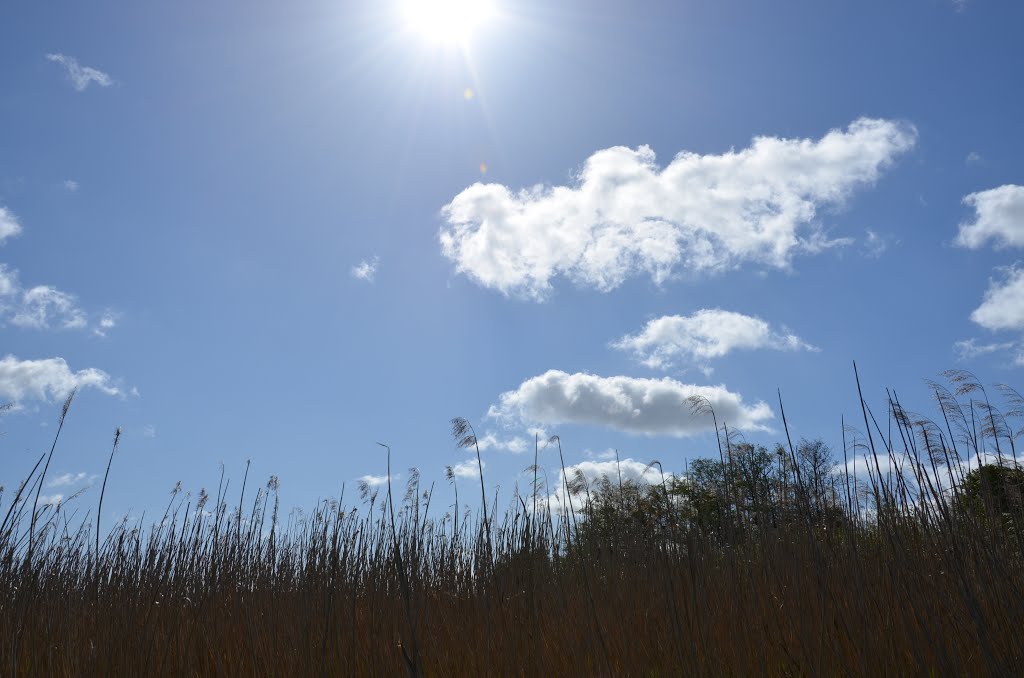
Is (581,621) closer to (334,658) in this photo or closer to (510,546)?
(510,546)

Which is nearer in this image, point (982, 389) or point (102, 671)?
point (102, 671)

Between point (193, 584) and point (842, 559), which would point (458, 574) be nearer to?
point (193, 584)

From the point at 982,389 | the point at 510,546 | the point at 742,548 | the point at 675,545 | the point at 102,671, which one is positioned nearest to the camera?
the point at 675,545

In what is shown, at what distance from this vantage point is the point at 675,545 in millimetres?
3033

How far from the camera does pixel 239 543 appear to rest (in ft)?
18.0

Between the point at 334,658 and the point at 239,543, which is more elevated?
the point at 239,543

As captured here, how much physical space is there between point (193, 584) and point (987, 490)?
5.55m

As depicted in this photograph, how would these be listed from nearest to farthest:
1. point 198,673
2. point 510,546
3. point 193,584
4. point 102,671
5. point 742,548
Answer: point 102,671, point 198,673, point 742,548, point 510,546, point 193,584

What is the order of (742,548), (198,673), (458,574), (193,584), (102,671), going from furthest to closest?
(458,574) → (193,584) → (742,548) → (198,673) → (102,671)

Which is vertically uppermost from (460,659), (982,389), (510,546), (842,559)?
(982,389)

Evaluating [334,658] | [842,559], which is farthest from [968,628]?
[334,658]

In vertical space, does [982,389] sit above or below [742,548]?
above

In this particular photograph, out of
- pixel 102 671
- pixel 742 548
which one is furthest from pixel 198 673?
pixel 742 548

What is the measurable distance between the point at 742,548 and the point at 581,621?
104cm
